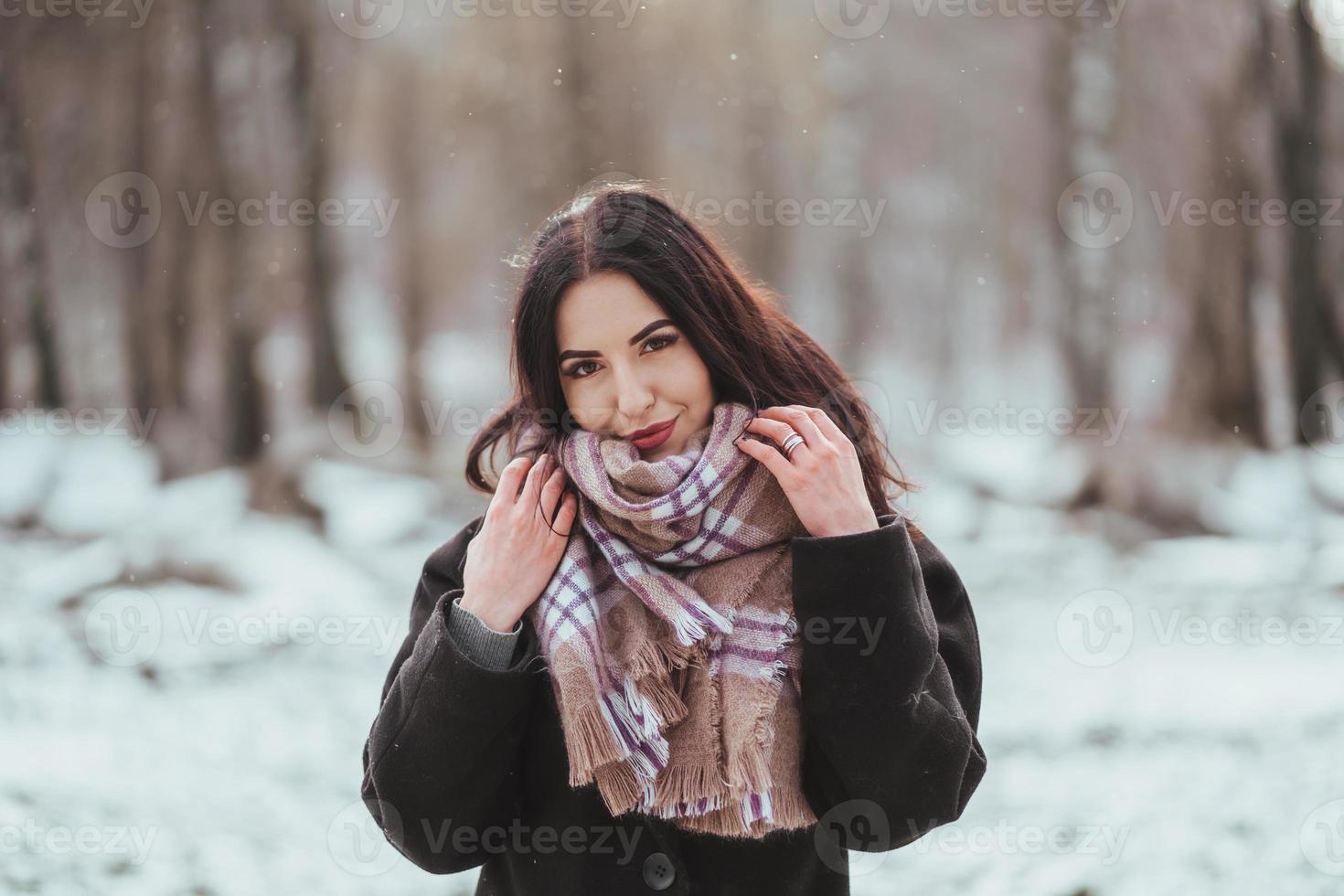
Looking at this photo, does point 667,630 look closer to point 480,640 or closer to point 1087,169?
point 480,640

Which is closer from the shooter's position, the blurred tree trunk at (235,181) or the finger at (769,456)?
the finger at (769,456)

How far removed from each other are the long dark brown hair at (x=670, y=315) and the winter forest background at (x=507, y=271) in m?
3.41

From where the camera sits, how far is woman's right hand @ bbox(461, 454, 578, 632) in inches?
59.6

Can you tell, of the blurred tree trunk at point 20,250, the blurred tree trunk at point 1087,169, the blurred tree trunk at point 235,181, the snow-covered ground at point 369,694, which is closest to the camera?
the snow-covered ground at point 369,694

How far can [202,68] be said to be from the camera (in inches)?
306

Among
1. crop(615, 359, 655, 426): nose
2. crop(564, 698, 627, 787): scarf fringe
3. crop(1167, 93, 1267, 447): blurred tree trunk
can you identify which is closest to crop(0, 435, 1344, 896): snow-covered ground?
crop(1167, 93, 1267, 447): blurred tree trunk

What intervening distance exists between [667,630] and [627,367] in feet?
1.34

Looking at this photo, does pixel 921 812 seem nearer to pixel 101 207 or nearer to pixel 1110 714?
pixel 1110 714

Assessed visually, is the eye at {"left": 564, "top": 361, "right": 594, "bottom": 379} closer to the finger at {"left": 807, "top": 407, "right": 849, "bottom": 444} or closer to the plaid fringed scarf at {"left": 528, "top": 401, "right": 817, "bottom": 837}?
the plaid fringed scarf at {"left": 528, "top": 401, "right": 817, "bottom": 837}

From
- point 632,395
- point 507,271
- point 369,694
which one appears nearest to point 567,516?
point 632,395

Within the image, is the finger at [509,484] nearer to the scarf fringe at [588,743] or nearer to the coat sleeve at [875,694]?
the scarf fringe at [588,743]

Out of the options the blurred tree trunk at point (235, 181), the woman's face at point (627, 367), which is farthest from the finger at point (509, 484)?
the blurred tree trunk at point (235, 181)

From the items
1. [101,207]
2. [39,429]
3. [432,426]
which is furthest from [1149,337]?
[39,429]

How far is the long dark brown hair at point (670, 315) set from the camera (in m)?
1.63
